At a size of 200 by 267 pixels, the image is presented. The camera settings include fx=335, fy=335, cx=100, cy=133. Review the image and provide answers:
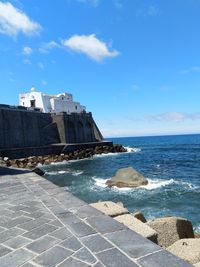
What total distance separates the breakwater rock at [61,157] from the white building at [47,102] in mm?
10524

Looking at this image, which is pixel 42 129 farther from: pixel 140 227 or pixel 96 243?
pixel 96 243

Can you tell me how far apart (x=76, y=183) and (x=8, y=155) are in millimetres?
14802

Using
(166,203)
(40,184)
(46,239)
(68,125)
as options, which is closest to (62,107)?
(68,125)

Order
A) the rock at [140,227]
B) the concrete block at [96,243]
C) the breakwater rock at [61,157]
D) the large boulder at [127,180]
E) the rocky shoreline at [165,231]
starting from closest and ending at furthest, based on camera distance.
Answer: the concrete block at [96,243] → the rocky shoreline at [165,231] → the rock at [140,227] → the large boulder at [127,180] → the breakwater rock at [61,157]

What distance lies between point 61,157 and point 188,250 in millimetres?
35123

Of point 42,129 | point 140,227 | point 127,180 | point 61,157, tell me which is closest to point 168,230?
point 140,227

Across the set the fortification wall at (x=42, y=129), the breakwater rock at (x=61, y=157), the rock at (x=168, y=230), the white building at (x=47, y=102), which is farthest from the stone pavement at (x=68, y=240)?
the white building at (x=47, y=102)

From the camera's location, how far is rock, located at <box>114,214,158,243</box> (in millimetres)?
4324

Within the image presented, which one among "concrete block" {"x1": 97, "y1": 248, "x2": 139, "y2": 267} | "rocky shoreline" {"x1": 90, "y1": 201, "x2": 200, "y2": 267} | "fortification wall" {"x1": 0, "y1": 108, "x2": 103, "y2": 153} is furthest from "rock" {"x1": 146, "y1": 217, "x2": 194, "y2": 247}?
"fortification wall" {"x1": 0, "y1": 108, "x2": 103, "y2": 153}

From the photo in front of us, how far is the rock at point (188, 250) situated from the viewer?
13.0 feet

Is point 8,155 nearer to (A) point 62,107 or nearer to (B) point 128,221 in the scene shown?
(A) point 62,107

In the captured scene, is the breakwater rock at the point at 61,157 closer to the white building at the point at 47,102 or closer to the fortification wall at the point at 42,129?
the fortification wall at the point at 42,129

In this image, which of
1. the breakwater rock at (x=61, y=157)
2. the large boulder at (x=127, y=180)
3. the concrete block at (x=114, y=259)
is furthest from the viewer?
the breakwater rock at (x=61, y=157)

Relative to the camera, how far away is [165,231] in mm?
5824
